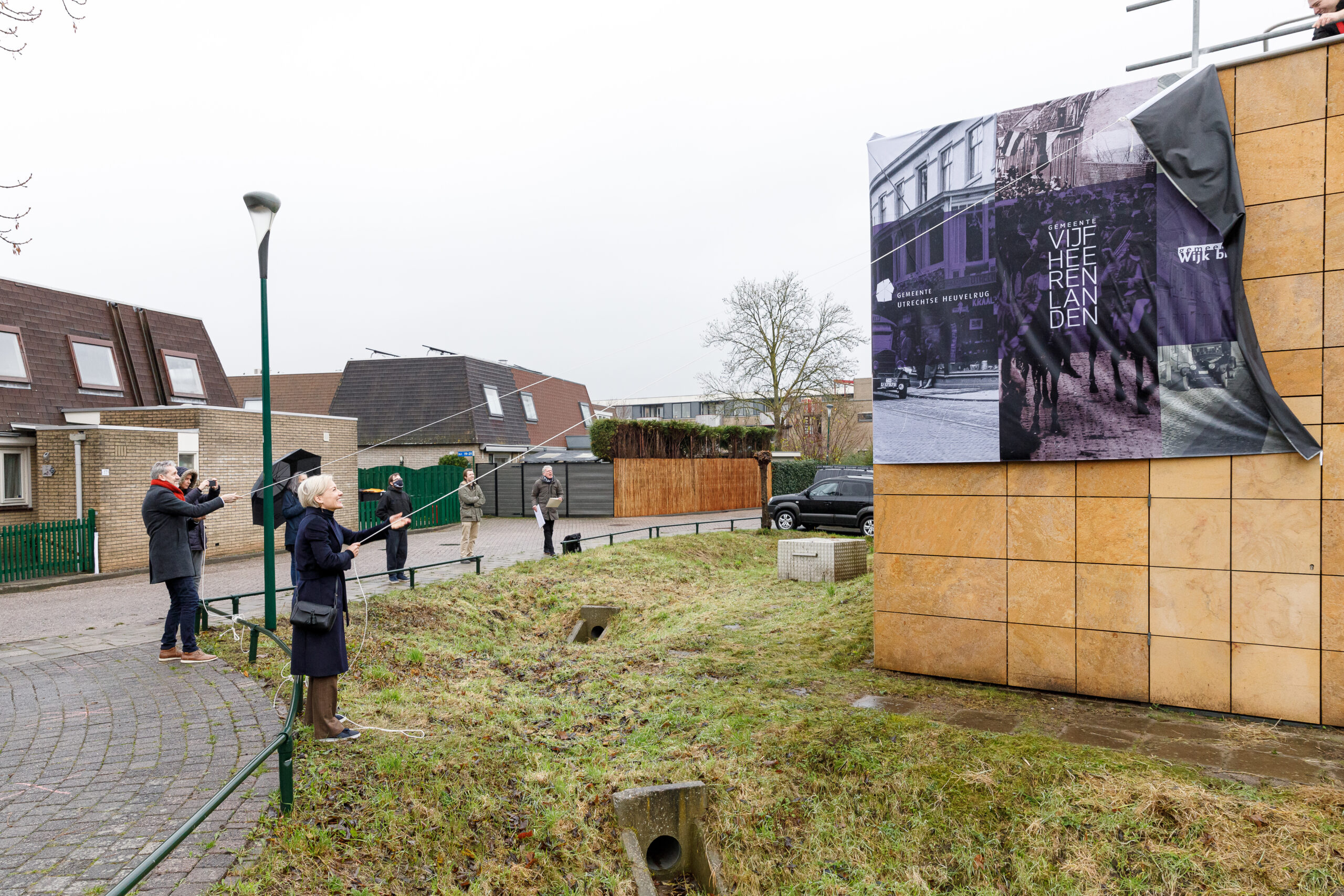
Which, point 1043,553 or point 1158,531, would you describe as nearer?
point 1158,531

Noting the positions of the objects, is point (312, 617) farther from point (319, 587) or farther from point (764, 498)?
point (764, 498)

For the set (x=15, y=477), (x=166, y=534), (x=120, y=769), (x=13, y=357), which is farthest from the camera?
(x=13, y=357)

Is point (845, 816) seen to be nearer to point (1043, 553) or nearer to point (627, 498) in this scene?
point (1043, 553)

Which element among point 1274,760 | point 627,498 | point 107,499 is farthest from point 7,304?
point 1274,760

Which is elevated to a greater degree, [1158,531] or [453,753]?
[1158,531]

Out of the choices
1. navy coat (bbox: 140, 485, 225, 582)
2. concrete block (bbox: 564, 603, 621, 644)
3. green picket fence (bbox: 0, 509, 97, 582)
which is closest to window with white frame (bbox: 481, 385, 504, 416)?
green picket fence (bbox: 0, 509, 97, 582)

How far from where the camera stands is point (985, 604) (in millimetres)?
6848

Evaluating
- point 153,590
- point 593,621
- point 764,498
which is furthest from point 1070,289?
point 764,498

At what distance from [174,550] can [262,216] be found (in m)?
3.61

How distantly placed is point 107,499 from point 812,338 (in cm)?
2434

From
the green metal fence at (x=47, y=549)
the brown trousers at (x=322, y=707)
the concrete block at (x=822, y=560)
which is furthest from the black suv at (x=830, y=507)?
the brown trousers at (x=322, y=707)

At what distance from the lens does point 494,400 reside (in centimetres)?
3294

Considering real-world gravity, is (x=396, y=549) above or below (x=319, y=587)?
below

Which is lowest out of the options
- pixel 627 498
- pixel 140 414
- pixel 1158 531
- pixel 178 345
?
pixel 627 498
